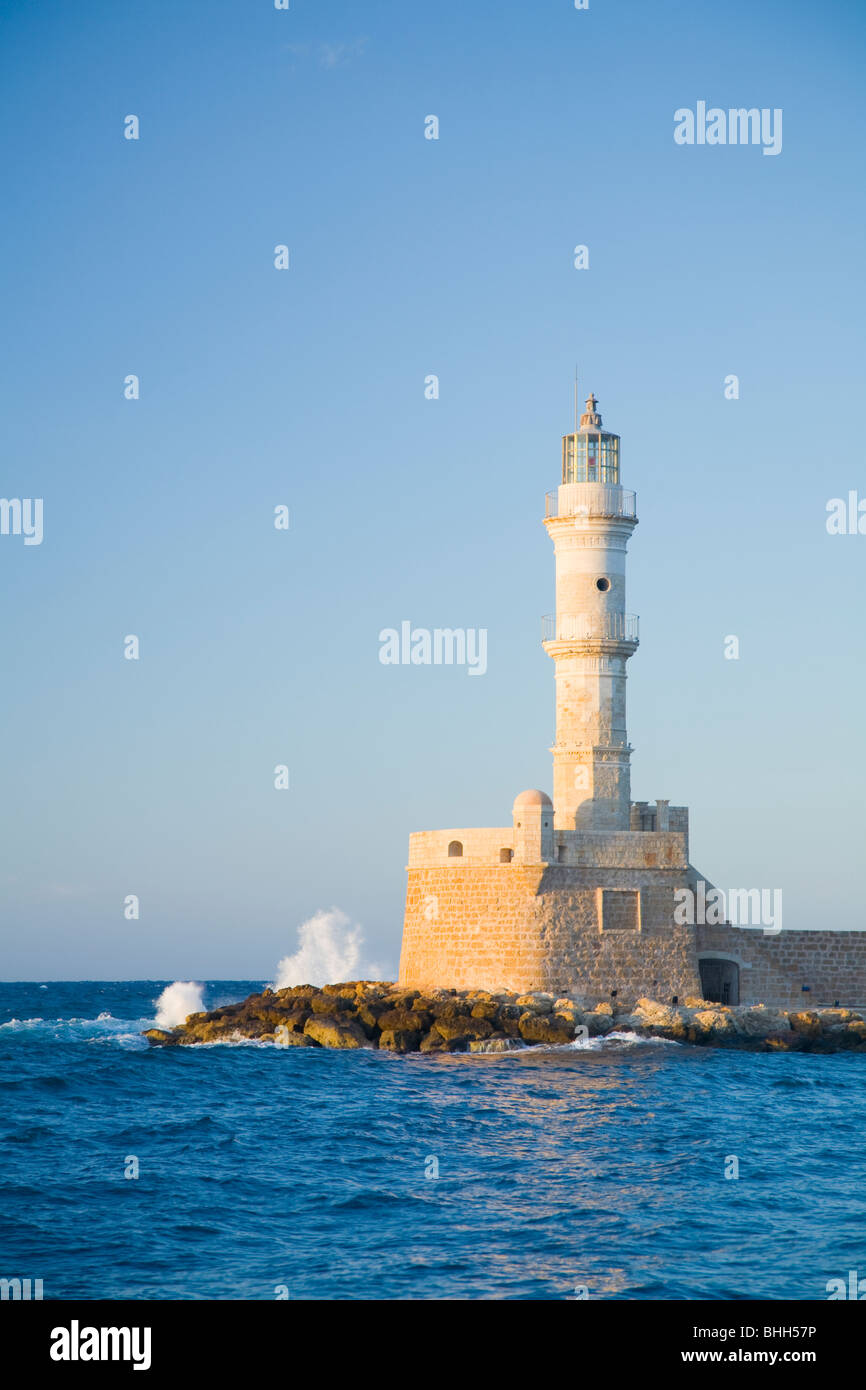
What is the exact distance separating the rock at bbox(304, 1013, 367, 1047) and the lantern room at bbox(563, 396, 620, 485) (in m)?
14.4

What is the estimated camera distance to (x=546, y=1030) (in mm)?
31375

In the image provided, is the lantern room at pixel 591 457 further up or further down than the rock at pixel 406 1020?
further up

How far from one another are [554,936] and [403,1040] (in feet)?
13.9

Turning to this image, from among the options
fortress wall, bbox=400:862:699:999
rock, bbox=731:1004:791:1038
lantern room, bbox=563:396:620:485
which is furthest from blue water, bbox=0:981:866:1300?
lantern room, bbox=563:396:620:485

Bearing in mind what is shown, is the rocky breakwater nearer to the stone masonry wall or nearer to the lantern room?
the stone masonry wall

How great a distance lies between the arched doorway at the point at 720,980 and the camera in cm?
3584

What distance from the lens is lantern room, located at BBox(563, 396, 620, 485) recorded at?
123ft

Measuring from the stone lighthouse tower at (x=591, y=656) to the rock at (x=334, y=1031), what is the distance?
716 centimetres

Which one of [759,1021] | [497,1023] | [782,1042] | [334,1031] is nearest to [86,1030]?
[334,1031]

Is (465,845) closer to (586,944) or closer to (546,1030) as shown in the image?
(586,944)

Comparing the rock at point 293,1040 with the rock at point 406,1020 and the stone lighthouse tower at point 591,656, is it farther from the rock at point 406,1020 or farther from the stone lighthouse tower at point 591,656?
the stone lighthouse tower at point 591,656

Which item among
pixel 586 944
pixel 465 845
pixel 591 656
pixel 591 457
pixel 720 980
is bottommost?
pixel 720 980

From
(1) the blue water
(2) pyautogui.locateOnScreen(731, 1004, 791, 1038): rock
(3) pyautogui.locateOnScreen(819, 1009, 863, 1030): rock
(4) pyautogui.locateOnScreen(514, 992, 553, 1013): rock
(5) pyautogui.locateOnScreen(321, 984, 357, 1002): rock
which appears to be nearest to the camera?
(1) the blue water

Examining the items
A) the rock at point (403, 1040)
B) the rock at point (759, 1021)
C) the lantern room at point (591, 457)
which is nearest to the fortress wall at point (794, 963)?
the rock at point (759, 1021)
